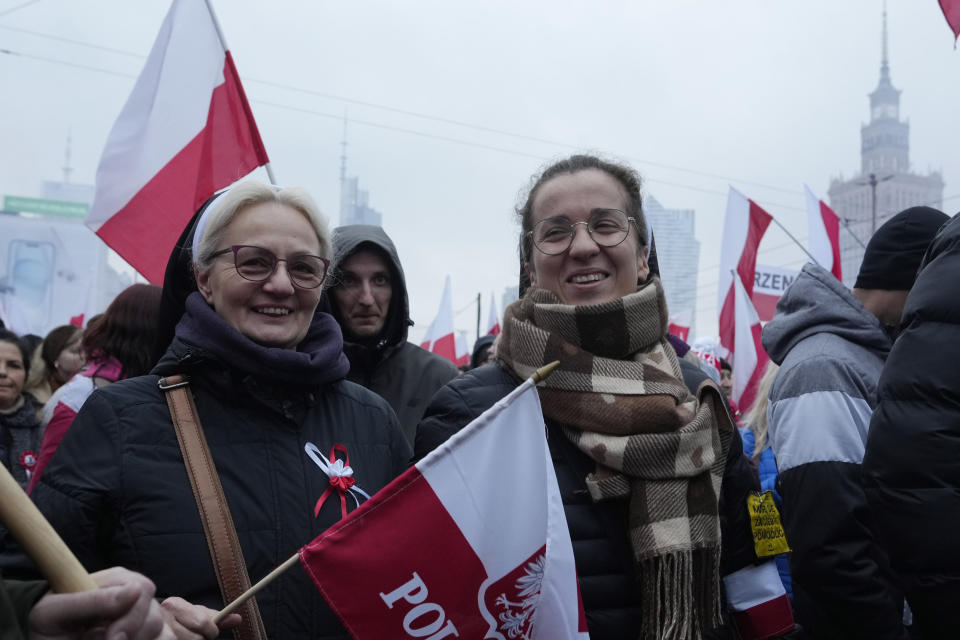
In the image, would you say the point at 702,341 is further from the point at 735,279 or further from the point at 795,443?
the point at 795,443

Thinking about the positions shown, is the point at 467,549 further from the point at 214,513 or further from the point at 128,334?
the point at 128,334

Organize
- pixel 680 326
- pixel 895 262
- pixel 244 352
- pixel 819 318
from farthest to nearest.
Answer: pixel 680 326
pixel 895 262
pixel 819 318
pixel 244 352

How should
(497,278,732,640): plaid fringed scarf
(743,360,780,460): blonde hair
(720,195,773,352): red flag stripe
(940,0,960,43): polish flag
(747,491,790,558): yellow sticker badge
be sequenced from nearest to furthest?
(497,278,732,640): plaid fringed scarf
(747,491,790,558): yellow sticker badge
(940,0,960,43): polish flag
(743,360,780,460): blonde hair
(720,195,773,352): red flag stripe

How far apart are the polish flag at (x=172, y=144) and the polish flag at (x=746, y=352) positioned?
4931mm

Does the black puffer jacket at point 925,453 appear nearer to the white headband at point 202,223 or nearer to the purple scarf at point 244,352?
the purple scarf at point 244,352

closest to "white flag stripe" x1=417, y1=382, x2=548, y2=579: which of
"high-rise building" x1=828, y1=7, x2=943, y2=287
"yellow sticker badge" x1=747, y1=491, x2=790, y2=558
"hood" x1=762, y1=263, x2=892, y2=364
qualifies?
"yellow sticker badge" x1=747, y1=491, x2=790, y2=558

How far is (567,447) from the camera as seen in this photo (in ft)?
6.91

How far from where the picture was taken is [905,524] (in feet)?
5.41

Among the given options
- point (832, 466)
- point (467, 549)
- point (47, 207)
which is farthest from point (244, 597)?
point (47, 207)

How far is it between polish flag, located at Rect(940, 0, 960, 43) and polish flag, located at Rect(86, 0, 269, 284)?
2.89 meters

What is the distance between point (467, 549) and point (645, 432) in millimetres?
551

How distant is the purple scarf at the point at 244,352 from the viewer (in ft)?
6.38

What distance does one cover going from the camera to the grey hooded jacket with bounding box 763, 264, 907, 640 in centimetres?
243

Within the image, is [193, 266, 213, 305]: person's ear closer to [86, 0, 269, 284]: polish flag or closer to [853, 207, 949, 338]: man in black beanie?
[86, 0, 269, 284]: polish flag
